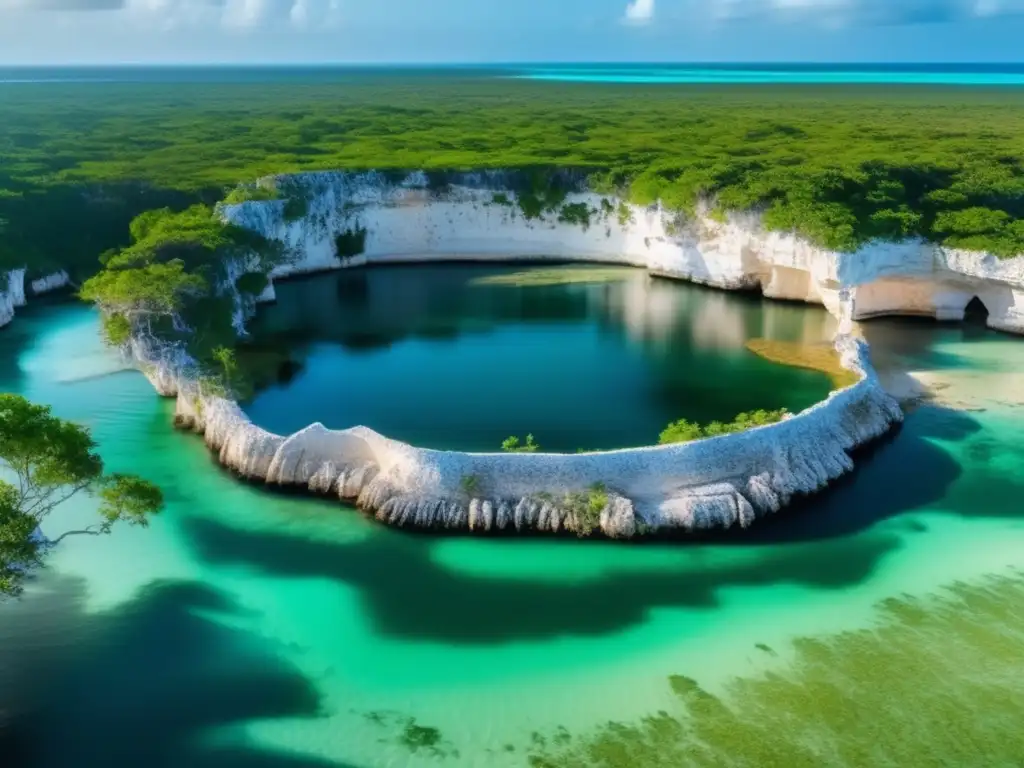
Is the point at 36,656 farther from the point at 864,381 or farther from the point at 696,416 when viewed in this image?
the point at 864,381

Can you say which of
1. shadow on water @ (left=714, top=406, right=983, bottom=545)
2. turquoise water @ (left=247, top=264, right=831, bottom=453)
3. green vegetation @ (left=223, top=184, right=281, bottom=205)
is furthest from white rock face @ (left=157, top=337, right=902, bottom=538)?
green vegetation @ (left=223, top=184, right=281, bottom=205)

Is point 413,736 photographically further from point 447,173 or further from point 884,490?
point 447,173

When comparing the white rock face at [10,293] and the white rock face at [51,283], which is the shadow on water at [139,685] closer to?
the white rock face at [10,293]

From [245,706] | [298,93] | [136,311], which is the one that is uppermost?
[298,93]

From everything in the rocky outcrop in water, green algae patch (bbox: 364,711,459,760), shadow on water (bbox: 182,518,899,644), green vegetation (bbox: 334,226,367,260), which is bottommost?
green algae patch (bbox: 364,711,459,760)

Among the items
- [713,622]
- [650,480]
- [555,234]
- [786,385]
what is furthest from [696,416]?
[555,234]

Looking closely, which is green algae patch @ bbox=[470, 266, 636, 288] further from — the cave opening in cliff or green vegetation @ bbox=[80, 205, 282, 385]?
the cave opening in cliff

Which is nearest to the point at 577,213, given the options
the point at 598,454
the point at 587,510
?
the point at 598,454
